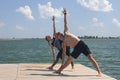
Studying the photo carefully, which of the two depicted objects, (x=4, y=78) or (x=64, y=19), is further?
(x=64, y=19)

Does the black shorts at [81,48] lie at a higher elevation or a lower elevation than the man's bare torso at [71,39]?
lower

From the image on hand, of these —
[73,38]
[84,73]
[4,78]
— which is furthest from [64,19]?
[4,78]

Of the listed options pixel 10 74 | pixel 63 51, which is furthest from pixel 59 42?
pixel 10 74

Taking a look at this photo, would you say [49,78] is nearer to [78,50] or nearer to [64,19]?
[78,50]

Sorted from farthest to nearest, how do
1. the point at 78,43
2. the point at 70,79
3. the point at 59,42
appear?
the point at 59,42 < the point at 78,43 < the point at 70,79

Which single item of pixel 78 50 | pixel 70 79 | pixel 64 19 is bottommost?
pixel 70 79

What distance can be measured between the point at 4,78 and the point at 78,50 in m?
2.60

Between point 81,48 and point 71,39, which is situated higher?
point 71,39

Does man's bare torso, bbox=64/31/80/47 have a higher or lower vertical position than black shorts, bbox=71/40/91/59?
higher

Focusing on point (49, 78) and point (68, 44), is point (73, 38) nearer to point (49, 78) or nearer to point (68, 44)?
point (68, 44)

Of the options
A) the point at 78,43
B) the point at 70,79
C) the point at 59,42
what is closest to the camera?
the point at 70,79

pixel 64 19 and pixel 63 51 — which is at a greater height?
pixel 64 19

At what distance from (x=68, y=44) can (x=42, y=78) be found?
1.60 m

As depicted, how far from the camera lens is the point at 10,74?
14336 mm
